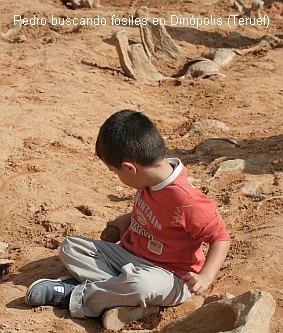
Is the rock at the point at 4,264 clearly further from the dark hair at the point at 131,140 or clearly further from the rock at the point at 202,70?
the rock at the point at 202,70

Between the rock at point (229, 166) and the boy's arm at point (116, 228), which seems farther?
the rock at point (229, 166)

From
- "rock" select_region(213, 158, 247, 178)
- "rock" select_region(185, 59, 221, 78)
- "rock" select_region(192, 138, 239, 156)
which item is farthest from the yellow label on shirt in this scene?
"rock" select_region(185, 59, 221, 78)

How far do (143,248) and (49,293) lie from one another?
480 mm

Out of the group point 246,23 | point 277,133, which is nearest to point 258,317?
point 277,133

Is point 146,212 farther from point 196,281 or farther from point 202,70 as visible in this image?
point 202,70

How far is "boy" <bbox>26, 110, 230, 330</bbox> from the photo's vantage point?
3.32 m

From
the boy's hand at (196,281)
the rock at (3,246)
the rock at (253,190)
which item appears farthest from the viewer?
the rock at (253,190)

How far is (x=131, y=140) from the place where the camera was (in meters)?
3.30

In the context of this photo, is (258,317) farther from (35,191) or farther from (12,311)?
(35,191)

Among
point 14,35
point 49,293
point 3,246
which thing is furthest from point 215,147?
point 14,35

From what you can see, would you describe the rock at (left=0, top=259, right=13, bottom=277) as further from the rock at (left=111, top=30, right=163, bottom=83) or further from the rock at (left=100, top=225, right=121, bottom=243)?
the rock at (left=111, top=30, right=163, bottom=83)

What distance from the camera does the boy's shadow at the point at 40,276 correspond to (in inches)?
138

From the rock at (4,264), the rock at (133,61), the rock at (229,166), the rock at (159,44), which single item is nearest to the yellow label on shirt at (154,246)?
the rock at (4,264)

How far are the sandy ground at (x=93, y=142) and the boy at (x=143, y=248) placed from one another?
105mm
